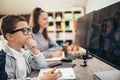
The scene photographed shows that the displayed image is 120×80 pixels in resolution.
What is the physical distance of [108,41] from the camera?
3.30 ft

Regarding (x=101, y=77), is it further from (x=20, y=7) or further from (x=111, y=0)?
(x=20, y=7)

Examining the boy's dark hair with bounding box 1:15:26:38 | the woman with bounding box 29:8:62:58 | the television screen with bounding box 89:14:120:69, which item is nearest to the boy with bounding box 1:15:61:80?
the boy's dark hair with bounding box 1:15:26:38

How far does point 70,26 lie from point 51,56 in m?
3.06

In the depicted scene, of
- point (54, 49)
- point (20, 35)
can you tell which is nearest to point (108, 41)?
point (20, 35)

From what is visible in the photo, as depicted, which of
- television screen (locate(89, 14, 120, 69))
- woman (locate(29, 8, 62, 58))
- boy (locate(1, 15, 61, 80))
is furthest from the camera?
woman (locate(29, 8, 62, 58))

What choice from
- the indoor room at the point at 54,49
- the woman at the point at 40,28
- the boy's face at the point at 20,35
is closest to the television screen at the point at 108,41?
the indoor room at the point at 54,49

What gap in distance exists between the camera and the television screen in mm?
904

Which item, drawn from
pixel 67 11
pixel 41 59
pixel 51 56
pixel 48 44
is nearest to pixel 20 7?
pixel 67 11

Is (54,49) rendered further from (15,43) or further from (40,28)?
(15,43)

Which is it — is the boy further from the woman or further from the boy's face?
the woman

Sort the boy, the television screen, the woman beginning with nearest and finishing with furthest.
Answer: the television screen < the boy < the woman

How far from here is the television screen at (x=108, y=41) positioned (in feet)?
2.97

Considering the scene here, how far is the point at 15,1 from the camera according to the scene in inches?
Answer: 183

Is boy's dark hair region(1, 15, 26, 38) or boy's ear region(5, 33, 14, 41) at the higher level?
boy's dark hair region(1, 15, 26, 38)
